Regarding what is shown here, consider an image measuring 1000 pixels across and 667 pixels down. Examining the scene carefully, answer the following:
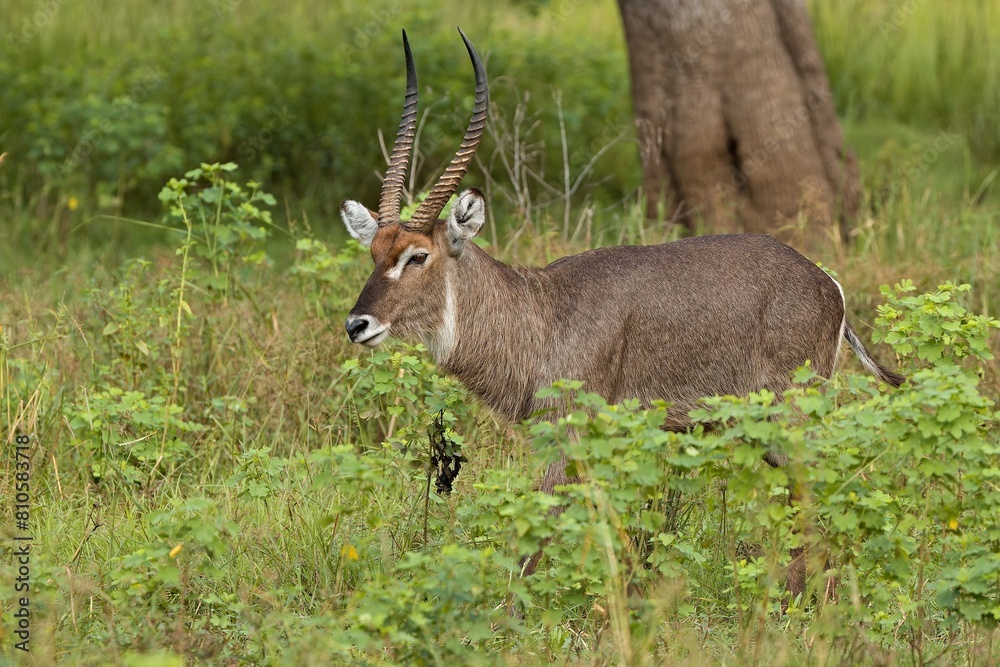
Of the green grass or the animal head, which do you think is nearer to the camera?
the green grass

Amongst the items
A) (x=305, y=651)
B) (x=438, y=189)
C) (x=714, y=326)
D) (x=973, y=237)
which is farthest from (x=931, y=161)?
(x=305, y=651)

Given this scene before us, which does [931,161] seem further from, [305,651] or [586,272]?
A: [305,651]

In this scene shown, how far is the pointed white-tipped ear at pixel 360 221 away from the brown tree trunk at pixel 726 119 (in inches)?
116

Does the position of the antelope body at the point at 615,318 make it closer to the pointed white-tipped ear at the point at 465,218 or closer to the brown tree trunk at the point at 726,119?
the pointed white-tipped ear at the point at 465,218

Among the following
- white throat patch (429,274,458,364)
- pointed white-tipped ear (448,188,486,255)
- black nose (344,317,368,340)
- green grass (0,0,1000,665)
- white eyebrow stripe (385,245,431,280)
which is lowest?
green grass (0,0,1000,665)

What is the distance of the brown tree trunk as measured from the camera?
7172 millimetres

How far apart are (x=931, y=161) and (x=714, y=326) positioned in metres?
5.09

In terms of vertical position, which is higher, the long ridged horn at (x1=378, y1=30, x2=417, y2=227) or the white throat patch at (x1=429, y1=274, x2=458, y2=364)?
the long ridged horn at (x1=378, y1=30, x2=417, y2=227)

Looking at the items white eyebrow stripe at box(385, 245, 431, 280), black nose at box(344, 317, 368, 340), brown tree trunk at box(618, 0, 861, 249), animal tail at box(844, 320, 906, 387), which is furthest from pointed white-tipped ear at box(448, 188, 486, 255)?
brown tree trunk at box(618, 0, 861, 249)

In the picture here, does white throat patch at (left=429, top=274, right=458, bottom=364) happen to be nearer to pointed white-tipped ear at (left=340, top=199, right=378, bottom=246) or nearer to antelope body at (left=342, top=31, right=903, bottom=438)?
antelope body at (left=342, top=31, right=903, bottom=438)

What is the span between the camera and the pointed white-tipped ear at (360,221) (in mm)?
4469

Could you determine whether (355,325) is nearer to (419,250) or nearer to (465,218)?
(419,250)

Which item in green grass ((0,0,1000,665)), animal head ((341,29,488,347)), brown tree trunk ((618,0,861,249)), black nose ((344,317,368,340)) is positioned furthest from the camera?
brown tree trunk ((618,0,861,249))

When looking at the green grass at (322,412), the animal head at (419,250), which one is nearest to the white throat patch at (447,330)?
the animal head at (419,250)
